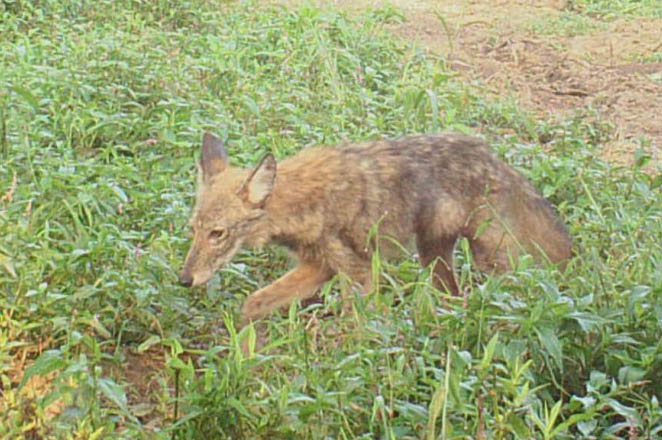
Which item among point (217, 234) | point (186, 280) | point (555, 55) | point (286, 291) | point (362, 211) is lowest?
point (555, 55)

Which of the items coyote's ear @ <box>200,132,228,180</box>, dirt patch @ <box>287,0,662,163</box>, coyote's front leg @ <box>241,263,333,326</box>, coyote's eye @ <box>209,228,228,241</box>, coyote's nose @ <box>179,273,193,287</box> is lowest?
dirt patch @ <box>287,0,662,163</box>

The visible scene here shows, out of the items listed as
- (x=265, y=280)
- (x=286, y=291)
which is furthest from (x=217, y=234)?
(x=265, y=280)

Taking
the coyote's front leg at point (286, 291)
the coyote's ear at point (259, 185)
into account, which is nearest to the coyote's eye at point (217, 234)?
the coyote's ear at point (259, 185)

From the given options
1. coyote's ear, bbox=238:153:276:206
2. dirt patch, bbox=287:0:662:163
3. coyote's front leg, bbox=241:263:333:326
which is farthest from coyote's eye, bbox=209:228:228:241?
dirt patch, bbox=287:0:662:163

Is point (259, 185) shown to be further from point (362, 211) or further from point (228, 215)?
point (362, 211)

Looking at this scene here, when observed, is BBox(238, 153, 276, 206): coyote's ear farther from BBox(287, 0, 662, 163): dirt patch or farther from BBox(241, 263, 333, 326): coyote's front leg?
BBox(287, 0, 662, 163): dirt patch

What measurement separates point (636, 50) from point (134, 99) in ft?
17.8

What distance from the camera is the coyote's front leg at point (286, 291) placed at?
22.5 feet

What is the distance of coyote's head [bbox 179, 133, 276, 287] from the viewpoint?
6863 mm

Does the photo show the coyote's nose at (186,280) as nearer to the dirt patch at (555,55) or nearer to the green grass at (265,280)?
the green grass at (265,280)

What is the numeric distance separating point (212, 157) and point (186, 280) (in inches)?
33.1

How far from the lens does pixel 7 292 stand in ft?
19.9

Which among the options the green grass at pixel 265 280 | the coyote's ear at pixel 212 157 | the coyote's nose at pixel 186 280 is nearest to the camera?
the green grass at pixel 265 280

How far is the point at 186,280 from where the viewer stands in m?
6.69
